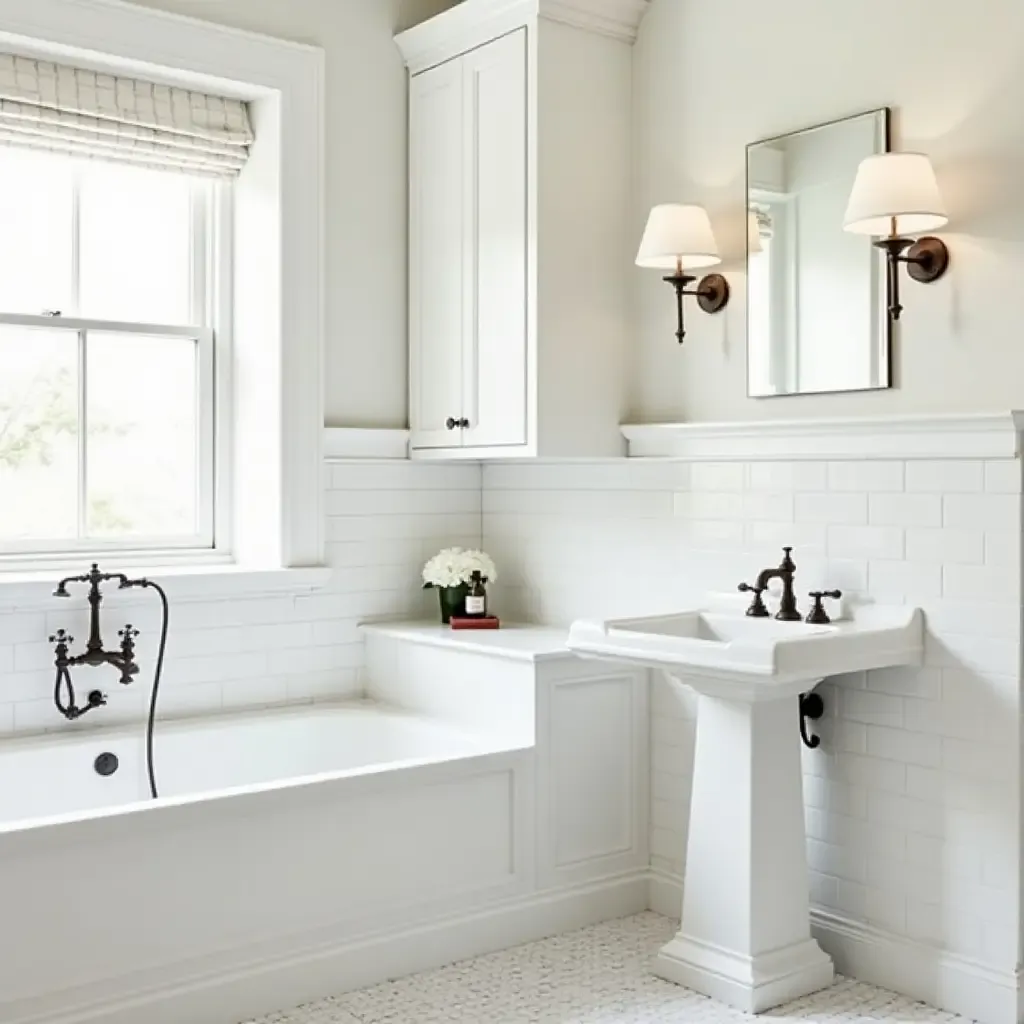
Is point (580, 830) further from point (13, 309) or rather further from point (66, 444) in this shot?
point (13, 309)

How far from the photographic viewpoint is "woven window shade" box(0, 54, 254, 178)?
386 cm

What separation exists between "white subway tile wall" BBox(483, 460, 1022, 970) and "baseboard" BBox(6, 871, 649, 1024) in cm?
32

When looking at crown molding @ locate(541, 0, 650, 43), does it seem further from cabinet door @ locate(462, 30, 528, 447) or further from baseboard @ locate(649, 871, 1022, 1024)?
baseboard @ locate(649, 871, 1022, 1024)

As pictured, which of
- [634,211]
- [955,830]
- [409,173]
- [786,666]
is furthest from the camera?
[409,173]

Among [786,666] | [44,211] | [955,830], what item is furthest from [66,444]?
[955,830]

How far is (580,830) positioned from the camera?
3.94m

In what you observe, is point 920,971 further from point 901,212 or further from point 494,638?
point 901,212

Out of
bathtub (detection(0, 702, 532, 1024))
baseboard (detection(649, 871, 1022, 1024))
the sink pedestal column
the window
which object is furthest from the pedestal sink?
the window

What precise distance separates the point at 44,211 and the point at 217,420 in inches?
32.7

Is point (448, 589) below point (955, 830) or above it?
above

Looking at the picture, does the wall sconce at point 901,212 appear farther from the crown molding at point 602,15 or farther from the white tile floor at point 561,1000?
the white tile floor at point 561,1000

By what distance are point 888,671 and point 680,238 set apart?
4.39ft

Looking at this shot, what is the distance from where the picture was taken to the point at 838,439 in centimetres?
355

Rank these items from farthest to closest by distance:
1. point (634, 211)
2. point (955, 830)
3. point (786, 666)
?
1. point (634, 211)
2. point (955, 830)
3. point (786, 666)
